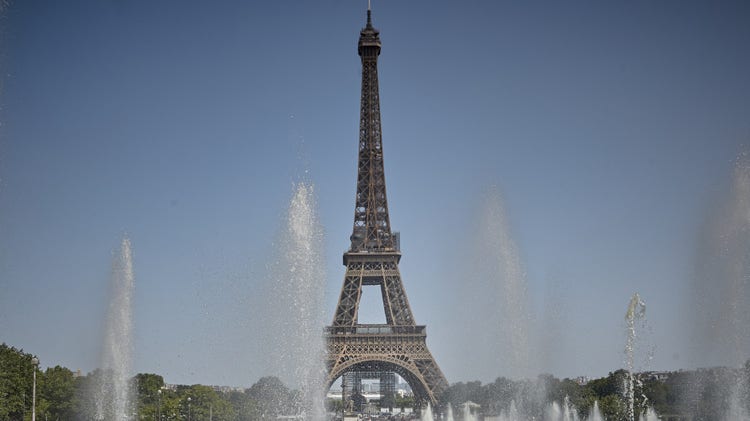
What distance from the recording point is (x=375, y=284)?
264ft

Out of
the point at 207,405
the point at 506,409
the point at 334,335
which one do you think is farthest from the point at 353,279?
the point at 506,409

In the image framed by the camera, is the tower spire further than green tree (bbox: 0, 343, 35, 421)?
Yes

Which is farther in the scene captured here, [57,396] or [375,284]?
[375,284]

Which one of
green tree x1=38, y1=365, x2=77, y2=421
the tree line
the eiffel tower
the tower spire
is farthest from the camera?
the tower spire

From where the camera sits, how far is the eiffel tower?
74.1 m

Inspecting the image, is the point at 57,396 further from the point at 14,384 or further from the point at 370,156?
the point at 370,156

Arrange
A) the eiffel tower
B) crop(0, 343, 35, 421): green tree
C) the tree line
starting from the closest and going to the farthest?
the tree line, crop(0, 343, 35, 421): green tree, the eiffel tower

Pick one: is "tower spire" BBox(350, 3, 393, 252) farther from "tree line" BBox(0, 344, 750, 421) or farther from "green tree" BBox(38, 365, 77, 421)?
"green tree" BBox(38, 365, 77, 421)

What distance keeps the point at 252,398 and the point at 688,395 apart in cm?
4309

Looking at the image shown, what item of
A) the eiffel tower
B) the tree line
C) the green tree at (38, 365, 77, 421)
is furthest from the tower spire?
the green tree at (38, 365, 77, 421)

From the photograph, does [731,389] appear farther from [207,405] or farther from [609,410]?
[207,405]

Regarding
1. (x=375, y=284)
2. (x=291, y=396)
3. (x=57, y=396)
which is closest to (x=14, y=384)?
(x=57, y=396)

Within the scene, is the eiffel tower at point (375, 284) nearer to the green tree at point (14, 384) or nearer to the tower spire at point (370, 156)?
the tower spire at point (370, 156)

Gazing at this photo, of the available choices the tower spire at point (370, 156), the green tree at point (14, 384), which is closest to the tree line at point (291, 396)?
the green tree at point (14, 384)
